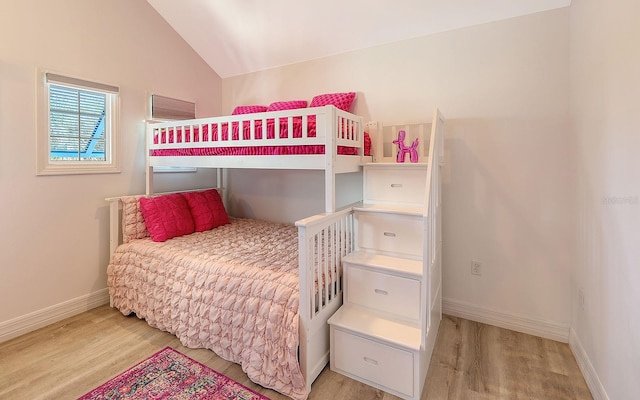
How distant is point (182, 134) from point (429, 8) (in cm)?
227

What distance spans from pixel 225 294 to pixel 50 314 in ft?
5.38

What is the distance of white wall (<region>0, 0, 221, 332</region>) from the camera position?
7.32 ft

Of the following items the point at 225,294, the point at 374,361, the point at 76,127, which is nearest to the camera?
the point at 374,361

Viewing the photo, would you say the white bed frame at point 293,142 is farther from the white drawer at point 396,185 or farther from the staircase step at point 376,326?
the staircase step at point 376,326

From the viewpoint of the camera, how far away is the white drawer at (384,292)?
1817 mm

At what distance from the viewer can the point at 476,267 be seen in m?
2.51

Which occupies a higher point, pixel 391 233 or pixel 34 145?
pixel 34 145

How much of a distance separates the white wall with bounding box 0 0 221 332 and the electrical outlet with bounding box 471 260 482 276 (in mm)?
3063

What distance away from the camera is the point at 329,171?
1928mm

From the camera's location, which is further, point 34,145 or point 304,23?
point 304,23

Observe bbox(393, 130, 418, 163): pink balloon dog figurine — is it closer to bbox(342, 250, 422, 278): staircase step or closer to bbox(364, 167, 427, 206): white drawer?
bbox(364, 167, 427, 206): white drawer

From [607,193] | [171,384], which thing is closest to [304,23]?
[607,193]

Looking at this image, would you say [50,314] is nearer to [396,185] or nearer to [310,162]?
[310,162]

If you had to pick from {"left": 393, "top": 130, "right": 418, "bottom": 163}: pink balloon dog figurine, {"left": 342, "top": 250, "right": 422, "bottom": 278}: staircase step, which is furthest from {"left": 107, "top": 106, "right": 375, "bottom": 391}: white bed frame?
{"left": 393, "top": 130, "right": 418, "bottom": 163}: pink balloon dog figurine
